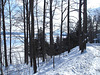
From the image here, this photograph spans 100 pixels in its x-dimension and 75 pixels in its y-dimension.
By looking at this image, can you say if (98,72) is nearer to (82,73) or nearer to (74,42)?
(82,73)

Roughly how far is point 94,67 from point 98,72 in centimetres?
62

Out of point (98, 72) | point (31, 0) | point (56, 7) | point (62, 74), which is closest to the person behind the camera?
point (62, 74)

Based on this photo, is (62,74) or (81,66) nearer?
(62,74)

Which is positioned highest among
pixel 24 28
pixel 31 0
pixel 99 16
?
pixel 99 16

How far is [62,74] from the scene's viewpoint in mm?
5137

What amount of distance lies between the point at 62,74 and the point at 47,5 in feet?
33.4

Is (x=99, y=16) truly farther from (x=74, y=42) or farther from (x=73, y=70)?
(x=73, y=70)

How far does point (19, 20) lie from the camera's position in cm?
1378

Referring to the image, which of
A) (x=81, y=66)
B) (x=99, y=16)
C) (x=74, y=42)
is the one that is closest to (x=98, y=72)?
(x=81, y=66)

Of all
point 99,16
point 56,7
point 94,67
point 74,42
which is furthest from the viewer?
point 99,16

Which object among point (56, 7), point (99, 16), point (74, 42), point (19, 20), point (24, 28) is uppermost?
point (99, 16)

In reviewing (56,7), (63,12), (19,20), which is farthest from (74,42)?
(19,20)

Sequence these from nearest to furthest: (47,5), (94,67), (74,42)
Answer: (94,67) < (47,5) < (74,42)

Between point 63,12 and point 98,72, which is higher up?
point 63,12
